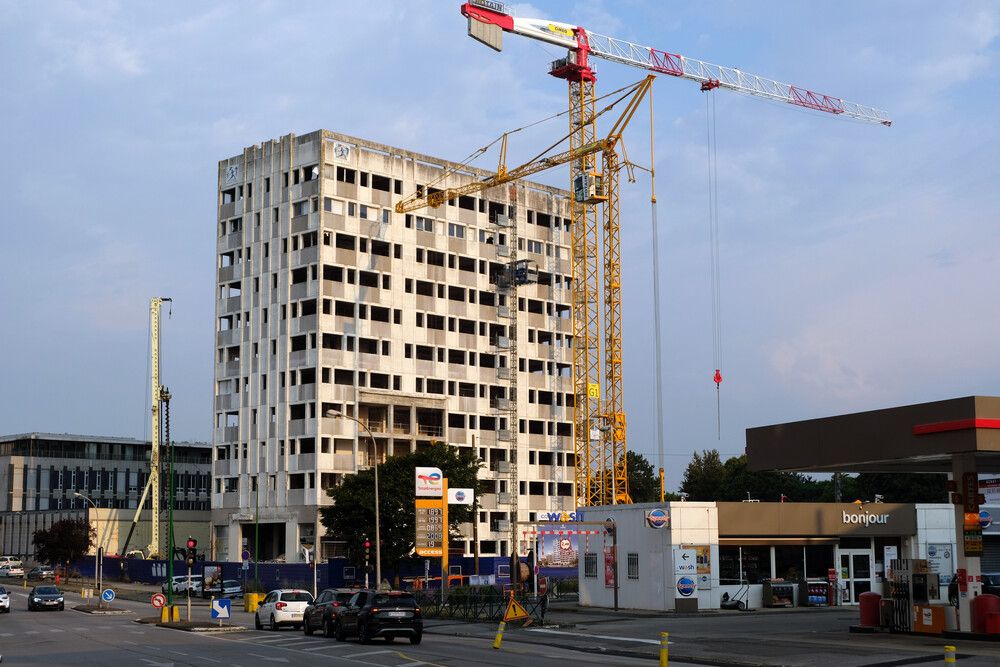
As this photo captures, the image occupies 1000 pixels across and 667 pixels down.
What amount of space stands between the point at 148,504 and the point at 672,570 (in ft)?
384

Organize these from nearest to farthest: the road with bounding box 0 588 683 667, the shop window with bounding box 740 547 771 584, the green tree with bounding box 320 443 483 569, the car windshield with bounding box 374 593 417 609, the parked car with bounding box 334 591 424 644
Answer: the road with bounding box 0 588 683 667 < the parked car with bounding box 334 591 424 644 < the car windshield with bounding box 374 593 417 609 < the shop window with bounding box 740 547 771 584 < the green tree with bounding box 320 443 483 569

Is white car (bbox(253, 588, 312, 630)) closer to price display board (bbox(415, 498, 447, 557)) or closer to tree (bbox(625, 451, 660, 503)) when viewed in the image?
price display board (bbox(415, 498, 447, 557))

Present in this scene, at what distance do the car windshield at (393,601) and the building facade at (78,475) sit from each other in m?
116

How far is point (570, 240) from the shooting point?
434 feet

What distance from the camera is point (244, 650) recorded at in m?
35.8

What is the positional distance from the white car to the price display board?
19.1ft

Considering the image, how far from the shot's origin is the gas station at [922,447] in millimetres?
32719

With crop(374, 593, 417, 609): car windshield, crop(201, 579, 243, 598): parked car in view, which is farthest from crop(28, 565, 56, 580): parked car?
crop(374, 593, 417, 609): car windshield

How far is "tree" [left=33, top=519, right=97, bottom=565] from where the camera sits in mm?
109938

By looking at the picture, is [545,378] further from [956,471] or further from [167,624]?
[956,471]

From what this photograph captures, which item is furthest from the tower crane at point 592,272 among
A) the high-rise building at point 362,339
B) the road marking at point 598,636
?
the road marking at point 598,636

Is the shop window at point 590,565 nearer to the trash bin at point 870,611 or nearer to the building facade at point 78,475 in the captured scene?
the trash bin at point 870,611

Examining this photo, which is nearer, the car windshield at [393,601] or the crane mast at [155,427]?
the car windshield at [393,601]

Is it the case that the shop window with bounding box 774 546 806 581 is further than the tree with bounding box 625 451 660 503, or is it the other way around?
the tree with bounding box 625 451 660 503
